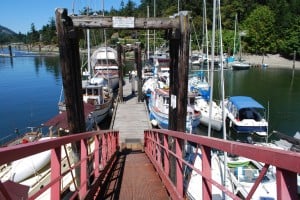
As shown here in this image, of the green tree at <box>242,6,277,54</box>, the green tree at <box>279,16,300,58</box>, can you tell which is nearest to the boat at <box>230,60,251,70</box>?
the green tree at <box>279,16,300,58</box>

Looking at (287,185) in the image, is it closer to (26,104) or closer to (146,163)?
(146,163)

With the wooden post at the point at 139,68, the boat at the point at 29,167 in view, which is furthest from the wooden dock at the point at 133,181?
the wooden post at the point at 139,68

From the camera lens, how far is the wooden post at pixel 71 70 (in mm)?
7203

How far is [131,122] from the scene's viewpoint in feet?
72.5

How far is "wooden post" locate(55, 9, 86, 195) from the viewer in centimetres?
720

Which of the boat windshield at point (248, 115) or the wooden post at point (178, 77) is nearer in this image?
the wooden post at point (178, 77)

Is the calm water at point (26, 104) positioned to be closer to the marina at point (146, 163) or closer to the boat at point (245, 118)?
the boat at point (245, 118)

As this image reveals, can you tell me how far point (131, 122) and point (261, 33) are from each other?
7543 cm

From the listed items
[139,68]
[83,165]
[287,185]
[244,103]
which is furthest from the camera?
[139,68]

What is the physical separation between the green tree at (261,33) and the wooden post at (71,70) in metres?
85.9

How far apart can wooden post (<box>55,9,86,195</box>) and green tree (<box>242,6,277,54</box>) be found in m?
85.9

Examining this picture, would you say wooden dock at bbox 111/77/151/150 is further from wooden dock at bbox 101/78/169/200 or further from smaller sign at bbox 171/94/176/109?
smaller sign at bbox 171/94/176/109

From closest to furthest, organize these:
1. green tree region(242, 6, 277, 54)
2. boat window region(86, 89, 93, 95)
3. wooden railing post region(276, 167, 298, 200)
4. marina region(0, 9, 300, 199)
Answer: wooden railing post region(276, 167, 298, 200)
marina region(0, 9, 300, 199)
boat window region(86, 89, 93, 95)
green tree region(242, 6, 277, 54)

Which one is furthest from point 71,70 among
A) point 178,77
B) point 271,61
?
point 271,61
